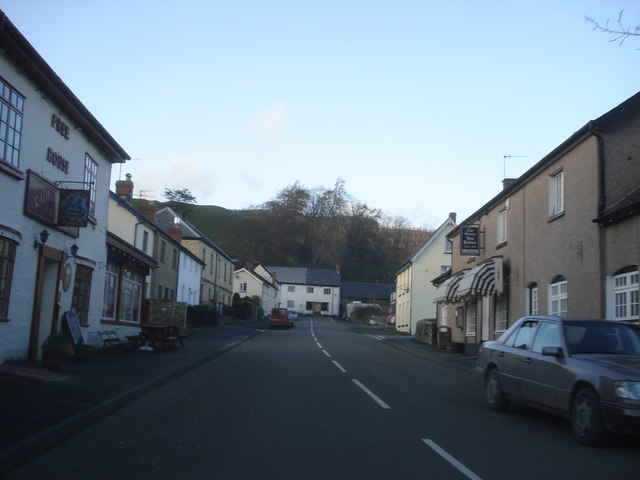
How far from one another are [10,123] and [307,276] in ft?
284

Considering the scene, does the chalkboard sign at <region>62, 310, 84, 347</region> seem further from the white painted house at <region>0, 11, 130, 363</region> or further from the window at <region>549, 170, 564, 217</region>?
the window at <region>549, 170, 564, 217</region>

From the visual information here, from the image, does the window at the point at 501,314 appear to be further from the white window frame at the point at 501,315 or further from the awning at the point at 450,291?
the awning at the point at 450,291

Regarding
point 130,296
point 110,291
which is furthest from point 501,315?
point 130,296

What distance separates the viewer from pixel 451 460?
274 inches

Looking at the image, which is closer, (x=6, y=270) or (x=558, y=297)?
(x=6, y=270)

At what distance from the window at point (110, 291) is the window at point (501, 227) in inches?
561

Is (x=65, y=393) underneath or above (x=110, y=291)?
underneath

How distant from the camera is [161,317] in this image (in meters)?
27.4

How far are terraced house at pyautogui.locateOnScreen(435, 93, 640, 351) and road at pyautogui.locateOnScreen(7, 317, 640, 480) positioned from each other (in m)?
4.94

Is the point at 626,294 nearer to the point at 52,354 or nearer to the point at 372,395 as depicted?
the point at 372,395

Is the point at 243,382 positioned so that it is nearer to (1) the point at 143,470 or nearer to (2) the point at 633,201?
(1) the point at 143,470

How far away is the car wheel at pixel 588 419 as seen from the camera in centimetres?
782

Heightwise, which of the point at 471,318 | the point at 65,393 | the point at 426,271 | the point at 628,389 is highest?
the point at 426,271

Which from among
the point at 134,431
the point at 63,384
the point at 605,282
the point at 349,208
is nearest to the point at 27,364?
the point at 63,384
